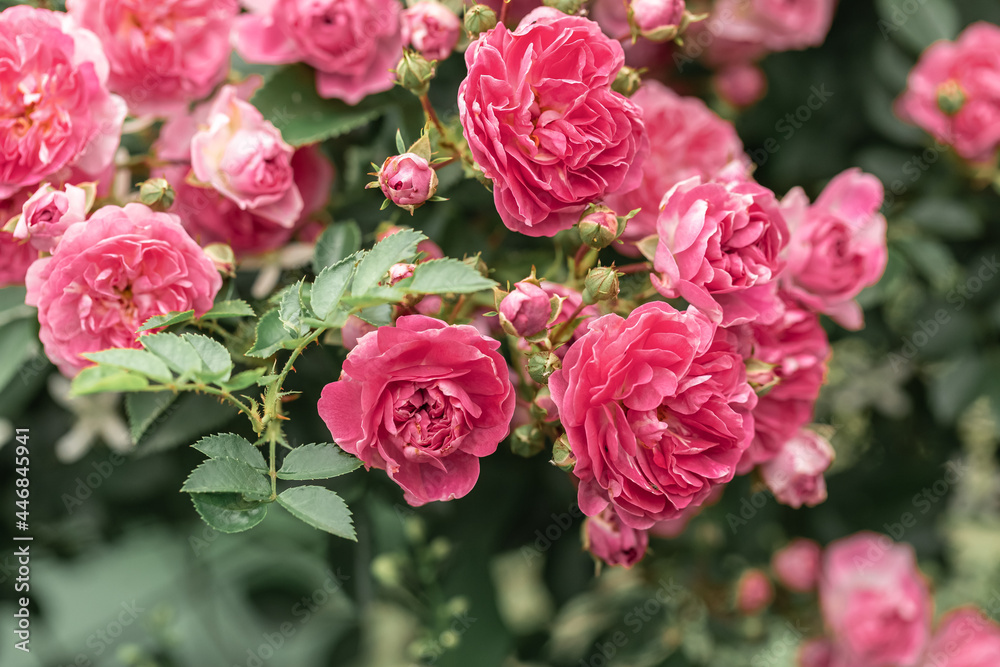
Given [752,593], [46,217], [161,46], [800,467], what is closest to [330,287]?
[46,217]

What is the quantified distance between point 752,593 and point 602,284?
2.64 feet

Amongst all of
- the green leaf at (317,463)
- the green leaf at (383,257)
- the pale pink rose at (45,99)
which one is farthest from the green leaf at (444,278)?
the pale pink rose at (45,99)

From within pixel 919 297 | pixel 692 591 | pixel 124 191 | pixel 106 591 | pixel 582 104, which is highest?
pixel 582 104

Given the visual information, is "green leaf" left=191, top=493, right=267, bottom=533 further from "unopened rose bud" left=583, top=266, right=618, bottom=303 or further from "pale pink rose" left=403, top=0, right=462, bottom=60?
"pale pink rose" left=403, top=0, right=462, bottom=60

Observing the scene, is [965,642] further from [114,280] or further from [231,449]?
[114,280]

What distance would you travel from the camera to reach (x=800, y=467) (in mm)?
690

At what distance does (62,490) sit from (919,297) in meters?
1.28

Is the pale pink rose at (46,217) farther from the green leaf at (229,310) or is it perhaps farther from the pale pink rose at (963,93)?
the pale pink rose at (963,93)

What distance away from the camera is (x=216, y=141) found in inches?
26.5

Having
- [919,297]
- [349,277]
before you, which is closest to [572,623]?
[919,297]

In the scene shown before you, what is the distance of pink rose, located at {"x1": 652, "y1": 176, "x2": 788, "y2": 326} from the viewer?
0.56 meters

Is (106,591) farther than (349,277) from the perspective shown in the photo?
Yes

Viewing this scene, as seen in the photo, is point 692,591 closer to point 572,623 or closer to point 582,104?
point 572,623

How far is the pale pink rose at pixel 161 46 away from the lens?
0.69 meters
